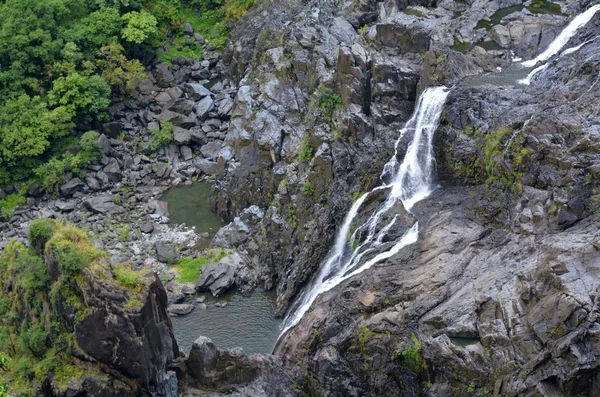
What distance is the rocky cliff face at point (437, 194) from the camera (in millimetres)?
27125

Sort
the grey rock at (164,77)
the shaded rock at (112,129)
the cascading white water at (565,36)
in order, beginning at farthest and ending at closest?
the grey rock at (164,77) < the shaded rock at (112,129) < the cascading white water at (565,36)

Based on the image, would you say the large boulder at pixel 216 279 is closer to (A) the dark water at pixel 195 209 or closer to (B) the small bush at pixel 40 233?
(A) the dark water at pixel 195 209

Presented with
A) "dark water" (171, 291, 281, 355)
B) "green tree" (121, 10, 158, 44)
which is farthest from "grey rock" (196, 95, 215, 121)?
"dark water" (171, 291, 281, 355)

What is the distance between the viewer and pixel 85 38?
194ft

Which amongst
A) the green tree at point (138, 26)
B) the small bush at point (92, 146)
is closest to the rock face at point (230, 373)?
the small bush at point (92, 146)

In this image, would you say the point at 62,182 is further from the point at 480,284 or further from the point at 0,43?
the point at 480,284

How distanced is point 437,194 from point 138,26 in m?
36.6

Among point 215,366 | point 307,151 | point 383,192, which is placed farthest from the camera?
point 307,151

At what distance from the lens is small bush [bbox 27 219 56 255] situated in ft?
108

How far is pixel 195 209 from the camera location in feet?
172

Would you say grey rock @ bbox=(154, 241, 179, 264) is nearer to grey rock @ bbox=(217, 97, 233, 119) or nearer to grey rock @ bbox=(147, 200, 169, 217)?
grey rock @ bbox=(147, 200, 169, 217)

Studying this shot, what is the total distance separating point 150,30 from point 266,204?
23.9 meters

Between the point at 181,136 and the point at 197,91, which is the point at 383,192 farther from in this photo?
the point at 197,91

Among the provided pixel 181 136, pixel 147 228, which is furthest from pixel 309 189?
pixel 181 136
